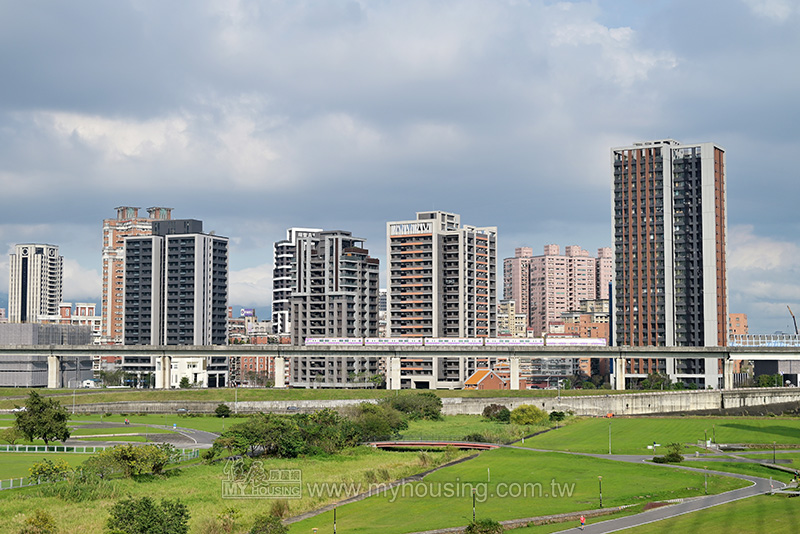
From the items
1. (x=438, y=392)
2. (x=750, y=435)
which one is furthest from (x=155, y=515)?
(x=438, y=392)

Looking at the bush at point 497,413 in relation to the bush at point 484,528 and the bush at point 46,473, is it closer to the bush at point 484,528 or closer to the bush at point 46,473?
the bush at point 46,473

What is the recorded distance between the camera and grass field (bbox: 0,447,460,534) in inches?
2518

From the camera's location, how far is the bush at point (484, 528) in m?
56.0

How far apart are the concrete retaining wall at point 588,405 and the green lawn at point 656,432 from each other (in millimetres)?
8845

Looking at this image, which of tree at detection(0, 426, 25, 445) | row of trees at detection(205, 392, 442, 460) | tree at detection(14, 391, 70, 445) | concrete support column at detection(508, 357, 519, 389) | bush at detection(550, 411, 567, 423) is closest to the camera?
row of trees at detection(205, 392, 442, 460)

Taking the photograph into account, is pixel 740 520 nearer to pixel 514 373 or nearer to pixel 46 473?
pixel 46 473

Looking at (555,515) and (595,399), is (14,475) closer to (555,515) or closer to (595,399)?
(555,515)

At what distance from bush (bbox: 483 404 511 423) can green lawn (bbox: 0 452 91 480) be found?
6843 cm

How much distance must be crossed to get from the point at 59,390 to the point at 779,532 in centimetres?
16322

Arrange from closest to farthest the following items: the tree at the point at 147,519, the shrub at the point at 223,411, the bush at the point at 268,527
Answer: the bush at the point at 268,527, the tree at the point at 147,519, the shrub at the point at 223,411

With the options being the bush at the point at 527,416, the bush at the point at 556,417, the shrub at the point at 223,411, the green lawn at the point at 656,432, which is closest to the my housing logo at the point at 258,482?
the green lawn at the point at 656,432

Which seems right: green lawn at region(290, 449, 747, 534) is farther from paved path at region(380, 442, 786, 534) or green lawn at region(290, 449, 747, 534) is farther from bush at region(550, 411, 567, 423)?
bush at region(550, 411, 567, 423)

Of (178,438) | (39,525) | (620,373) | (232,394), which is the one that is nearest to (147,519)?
(39,525)

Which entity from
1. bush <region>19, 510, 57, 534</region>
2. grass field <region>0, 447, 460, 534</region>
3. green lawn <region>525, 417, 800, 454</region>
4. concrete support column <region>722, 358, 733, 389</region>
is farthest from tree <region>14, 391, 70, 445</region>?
concrete support column <region>722, 358, 733, 389</region>
